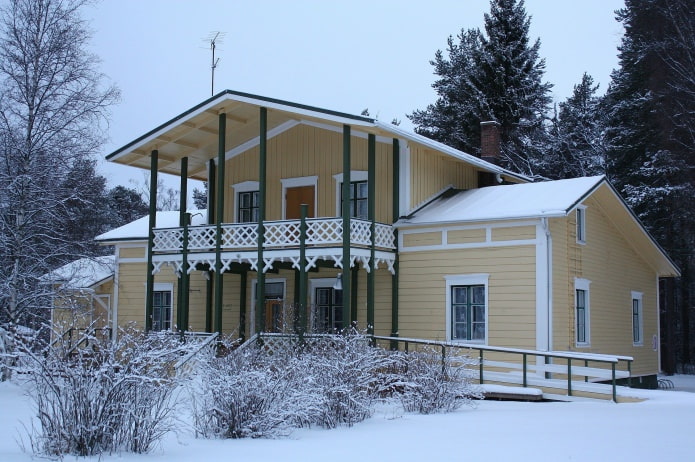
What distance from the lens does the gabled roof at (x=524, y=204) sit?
1858 cm

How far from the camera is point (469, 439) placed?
34.2 ft

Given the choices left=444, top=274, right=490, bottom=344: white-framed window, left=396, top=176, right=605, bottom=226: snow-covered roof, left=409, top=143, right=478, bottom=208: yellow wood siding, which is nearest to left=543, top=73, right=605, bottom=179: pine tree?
left=409, top=143, right=478, bottom=208: yellow wood siding

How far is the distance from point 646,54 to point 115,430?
29021mm

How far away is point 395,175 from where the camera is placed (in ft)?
68.4

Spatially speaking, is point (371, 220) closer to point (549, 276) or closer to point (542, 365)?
point (549, 276)

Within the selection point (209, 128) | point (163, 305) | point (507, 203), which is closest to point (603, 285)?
point (507, 203)

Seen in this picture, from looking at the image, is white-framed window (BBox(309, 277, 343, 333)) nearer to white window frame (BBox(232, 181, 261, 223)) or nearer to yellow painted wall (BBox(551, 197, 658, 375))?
white window frame (BBox(232, 181, 261, 223))

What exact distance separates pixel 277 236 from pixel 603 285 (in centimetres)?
874

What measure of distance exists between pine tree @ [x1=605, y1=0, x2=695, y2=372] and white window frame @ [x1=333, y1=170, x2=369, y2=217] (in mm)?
14634

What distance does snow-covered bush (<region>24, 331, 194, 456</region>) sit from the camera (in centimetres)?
913

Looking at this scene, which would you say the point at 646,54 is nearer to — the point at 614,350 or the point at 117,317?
the point at 614,350

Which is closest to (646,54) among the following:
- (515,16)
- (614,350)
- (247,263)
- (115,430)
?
(515,16)

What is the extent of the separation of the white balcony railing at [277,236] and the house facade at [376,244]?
4cm

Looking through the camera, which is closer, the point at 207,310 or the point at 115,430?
the point at 115,430
